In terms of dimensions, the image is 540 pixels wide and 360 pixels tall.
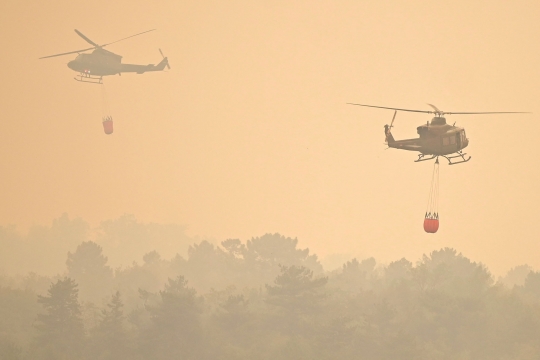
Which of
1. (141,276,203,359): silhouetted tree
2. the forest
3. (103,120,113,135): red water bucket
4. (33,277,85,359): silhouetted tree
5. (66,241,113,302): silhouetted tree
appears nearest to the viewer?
(103,120,113,135): red water bucket

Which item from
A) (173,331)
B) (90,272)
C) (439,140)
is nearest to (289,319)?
(173,331)

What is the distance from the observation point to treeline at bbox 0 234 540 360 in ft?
365

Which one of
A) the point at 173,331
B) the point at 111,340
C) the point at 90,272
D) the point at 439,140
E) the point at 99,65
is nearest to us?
the point at 439,140

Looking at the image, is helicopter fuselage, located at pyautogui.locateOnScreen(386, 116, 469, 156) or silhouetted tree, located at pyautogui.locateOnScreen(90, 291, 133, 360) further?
silhouetted tree, located at pyautogui.locateOnScreen(90, 291, 133, 360)

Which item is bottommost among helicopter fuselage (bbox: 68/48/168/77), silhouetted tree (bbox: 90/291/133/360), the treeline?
silhouetted tree (bbox: 90/291/133/360)

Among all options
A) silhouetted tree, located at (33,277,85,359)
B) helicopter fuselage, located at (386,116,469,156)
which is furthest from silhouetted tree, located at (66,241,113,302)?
helicopter fuselage, located at (386,116,469,156)

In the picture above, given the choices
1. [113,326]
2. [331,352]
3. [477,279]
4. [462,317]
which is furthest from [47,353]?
[477,279]

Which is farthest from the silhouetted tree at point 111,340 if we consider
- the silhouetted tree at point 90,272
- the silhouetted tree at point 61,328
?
the silhouetted tree at point 90,272

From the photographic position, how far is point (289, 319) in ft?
394

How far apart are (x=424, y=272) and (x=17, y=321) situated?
56.0 m

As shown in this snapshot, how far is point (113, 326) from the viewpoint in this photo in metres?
112

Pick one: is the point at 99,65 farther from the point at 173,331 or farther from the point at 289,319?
the point at 289,319

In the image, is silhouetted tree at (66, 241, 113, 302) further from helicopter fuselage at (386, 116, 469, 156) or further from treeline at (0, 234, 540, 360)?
helicopter fuselage at (386, 116, 469, 156)

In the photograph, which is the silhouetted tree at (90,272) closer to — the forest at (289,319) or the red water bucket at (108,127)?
the forest at (289,319)
